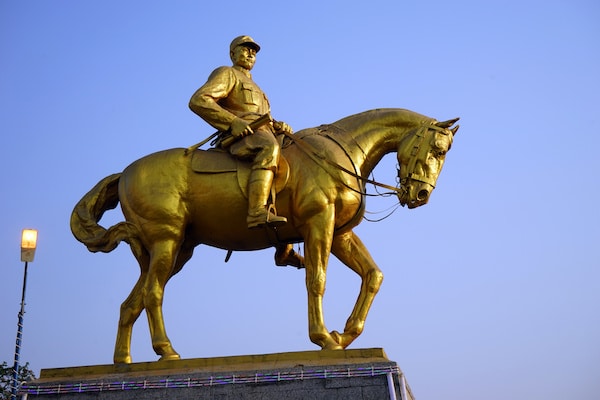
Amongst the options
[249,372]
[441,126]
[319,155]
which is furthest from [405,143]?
[249,372]

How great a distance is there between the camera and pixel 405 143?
29.7 ft

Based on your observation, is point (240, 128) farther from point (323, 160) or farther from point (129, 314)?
point (129, 314)

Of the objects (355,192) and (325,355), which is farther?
(355,192)

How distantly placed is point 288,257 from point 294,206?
1.17 metres

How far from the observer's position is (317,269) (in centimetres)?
857

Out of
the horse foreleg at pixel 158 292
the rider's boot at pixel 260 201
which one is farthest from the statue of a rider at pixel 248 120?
the horse foreleg at pixel 158 292

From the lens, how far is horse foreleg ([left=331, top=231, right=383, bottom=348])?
28.8 ft

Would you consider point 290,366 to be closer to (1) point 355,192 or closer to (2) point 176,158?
(1) point 355,192

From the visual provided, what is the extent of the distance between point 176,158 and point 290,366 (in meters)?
3.20

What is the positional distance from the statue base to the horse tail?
5.49 feet

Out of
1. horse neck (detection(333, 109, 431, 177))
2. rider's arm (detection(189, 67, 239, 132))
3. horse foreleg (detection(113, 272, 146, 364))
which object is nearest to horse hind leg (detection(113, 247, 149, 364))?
horse foreleg (detection(113, 272, 146, 364))

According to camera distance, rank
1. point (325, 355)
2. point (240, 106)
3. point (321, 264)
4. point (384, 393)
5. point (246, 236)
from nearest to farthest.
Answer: point (384, 393) < point (325, 355) < point (321, 264) < point (246, 236) < point (240, 106)

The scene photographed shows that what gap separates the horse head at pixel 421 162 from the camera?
29.3 feet

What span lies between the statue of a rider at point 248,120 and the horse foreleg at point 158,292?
1.19m
